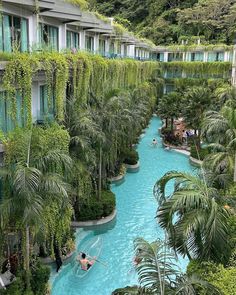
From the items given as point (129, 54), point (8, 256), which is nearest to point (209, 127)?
point (8, 256)

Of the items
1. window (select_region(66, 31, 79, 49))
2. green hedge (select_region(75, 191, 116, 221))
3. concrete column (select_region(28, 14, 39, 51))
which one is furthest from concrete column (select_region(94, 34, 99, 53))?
green hedge (select_region(75, 191, 116, 221))

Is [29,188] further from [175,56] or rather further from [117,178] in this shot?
[175,56]

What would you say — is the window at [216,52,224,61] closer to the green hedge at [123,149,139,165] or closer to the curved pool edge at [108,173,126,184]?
the green hedge at [123,149,139,165]

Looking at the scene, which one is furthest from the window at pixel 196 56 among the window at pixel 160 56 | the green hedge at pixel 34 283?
the green hedge at pixel 34 283

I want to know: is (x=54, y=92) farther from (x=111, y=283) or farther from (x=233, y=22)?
(x=233, y=22)

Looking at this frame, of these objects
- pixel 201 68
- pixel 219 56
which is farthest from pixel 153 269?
pixel 219 56

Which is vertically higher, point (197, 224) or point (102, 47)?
point (102, 47)
